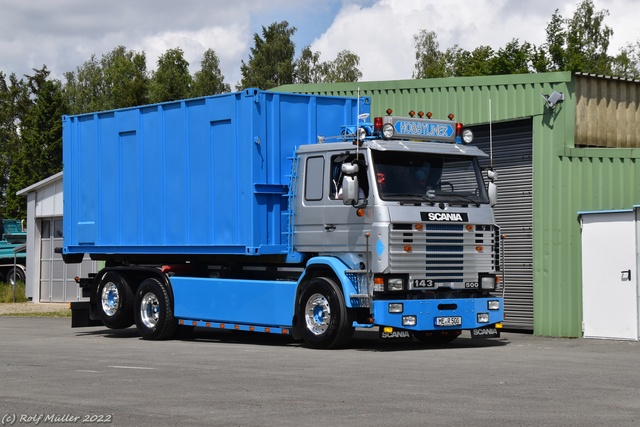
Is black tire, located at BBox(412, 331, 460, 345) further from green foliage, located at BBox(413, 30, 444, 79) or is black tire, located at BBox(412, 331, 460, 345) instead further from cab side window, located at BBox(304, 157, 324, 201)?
green foliage, located at BBox(413, 30, 444, 79)

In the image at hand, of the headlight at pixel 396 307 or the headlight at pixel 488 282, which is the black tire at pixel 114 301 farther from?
the headlight at pixel 488 282

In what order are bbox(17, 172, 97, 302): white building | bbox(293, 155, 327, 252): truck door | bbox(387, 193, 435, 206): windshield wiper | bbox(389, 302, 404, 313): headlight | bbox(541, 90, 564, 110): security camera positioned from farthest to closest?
bbox(17, 172, 97, 302): white building → bbox(541, 90, 564, 110): security camera → bbox(293, 155, 327, 252): truck door → bbox(387, 193, 435, 206): windshield wiper → bbox(389, 302, 404, 313): headlight

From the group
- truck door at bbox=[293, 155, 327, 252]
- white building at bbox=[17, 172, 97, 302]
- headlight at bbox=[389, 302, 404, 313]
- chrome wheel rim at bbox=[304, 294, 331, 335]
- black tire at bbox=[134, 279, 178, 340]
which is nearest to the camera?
headlight at bbox=[389, 302, 404, 313]

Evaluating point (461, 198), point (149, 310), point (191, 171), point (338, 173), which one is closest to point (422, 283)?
point (461, 198)

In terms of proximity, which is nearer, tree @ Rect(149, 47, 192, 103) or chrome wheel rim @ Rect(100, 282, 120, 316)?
chrome wheel rim @ Rect(100, 282, 120, 316)

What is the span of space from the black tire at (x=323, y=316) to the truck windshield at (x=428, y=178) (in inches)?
65.9

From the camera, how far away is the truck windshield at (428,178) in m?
16.7

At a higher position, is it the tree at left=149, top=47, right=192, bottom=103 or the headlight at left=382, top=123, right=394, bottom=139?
the tree at left=149, top=47, right=192, bottom=103

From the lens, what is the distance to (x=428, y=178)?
1716cm

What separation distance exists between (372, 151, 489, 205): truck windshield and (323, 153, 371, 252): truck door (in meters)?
0.33

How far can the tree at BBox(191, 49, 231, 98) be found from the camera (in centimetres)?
8844

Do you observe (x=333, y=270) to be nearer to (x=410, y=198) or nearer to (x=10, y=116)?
(x=410, y=198)

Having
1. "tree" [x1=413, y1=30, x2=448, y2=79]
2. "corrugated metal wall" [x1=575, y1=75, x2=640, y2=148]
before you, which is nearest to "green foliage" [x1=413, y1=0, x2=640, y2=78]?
"tree" [x1=413, y1=30, x2=448, y2=79]

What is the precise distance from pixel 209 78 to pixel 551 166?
232 ft
